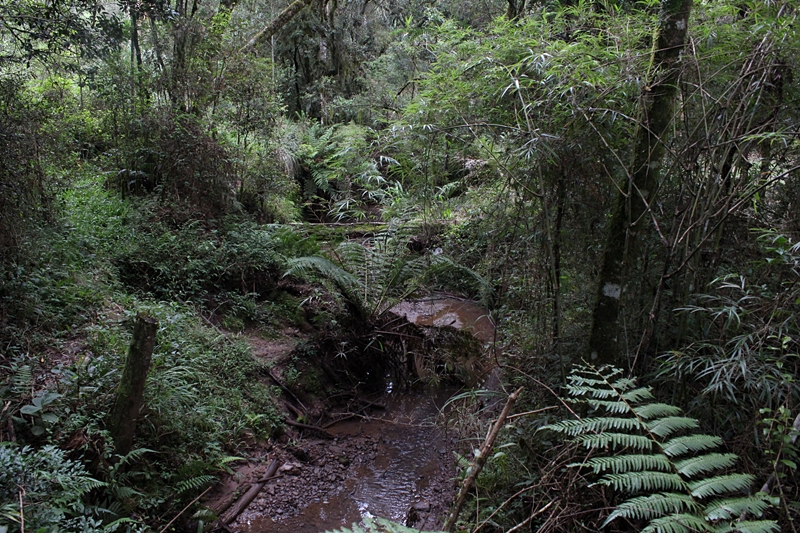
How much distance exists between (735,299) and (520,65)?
1787mm

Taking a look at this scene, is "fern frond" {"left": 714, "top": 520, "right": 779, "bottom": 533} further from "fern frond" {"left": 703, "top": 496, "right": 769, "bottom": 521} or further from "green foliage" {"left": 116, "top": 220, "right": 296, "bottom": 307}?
"green foliage" {"left": 116, "top": 220, "right": 296, "bottom": 307}

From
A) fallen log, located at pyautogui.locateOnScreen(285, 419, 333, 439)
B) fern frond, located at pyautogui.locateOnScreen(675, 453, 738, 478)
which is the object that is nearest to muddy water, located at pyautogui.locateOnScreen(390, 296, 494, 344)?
fallen log, located at pyautogui.locateOnScreen(285, 419, 333, 439)

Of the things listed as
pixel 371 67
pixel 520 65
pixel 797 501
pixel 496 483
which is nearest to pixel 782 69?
pixel 520 65

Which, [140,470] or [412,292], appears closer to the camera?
[140,470]

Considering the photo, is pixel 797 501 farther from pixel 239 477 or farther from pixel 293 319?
pixel 293 319

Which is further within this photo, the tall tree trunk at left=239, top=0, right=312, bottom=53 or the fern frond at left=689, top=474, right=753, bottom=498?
the tall tree trunk at left=239, top=0, right=312, bottom=53

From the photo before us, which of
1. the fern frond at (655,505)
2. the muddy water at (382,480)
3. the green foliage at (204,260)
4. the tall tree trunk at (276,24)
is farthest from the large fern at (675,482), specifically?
the tall tree trunk at (276,24)

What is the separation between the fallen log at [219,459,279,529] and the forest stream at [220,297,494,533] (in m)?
0.04

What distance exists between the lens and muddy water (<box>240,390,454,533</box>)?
11.0 feet

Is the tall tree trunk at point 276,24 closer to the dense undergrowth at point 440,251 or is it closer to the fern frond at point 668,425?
the dense undergrowth at point 440,251

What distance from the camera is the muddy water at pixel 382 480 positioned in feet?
11.0

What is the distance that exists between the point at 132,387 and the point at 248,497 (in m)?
1.21

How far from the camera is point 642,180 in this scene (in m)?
2.52

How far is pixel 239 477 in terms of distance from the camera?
3.66 meters
